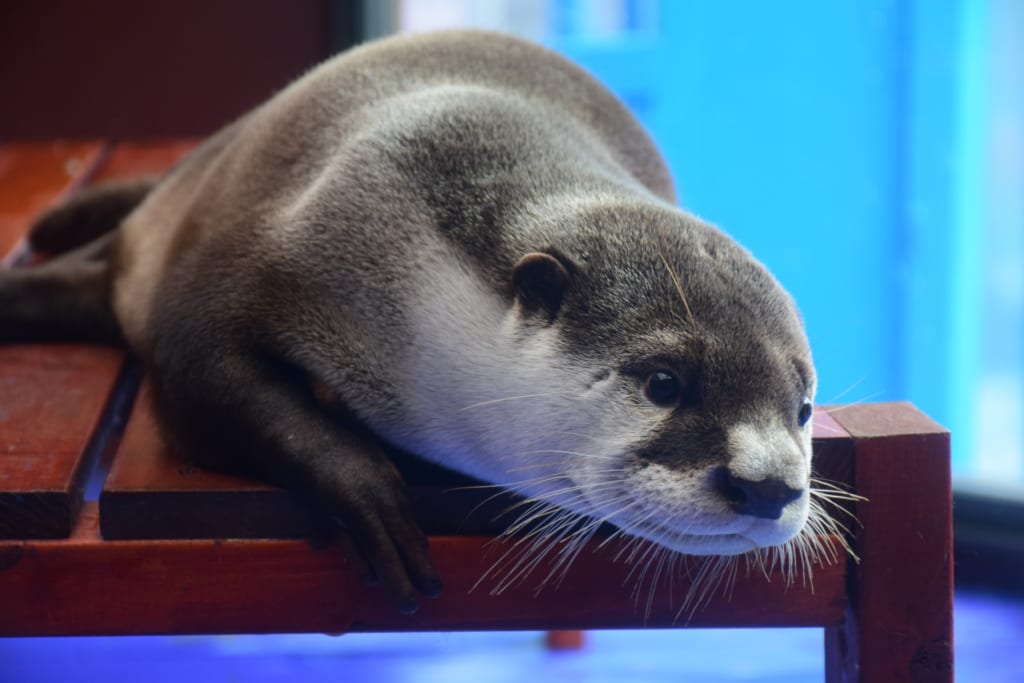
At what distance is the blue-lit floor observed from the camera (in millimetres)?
2258

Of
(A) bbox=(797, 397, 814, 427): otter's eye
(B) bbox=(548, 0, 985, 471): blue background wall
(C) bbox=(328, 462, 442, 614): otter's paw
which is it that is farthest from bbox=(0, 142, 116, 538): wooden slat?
(B) bbox=(548, 0, 985, 471): blue background wall

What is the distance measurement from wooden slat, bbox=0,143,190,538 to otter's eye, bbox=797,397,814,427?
840 mm

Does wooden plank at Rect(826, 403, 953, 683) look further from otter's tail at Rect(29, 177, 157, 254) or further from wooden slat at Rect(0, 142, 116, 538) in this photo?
otter's tail at Rect(29, 177, 157, 254)

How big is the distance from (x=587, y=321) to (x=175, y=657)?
132 cm

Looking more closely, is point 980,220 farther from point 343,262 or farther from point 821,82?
point 343,262

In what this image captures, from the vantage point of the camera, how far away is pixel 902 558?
1.48 m

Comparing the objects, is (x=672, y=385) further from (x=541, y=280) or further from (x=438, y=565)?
(x=438, y=565)

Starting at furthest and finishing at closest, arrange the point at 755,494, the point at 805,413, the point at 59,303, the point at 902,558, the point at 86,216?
the point at 86,216 → the point at 59,303 → the point at 902,558 → the point at 805,413 → the point at 755,494

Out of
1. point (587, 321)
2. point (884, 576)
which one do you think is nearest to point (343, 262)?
point (587, 321)

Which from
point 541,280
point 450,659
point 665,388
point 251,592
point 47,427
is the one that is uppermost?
point 541,280

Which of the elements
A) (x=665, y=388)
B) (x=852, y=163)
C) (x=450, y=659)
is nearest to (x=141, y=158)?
(x=450, y=659)

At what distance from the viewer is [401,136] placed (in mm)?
1628

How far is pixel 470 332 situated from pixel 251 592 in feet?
1.28

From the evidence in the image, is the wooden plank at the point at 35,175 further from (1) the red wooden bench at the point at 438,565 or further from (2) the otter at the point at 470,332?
(1) the red wooden bench at the point at 438,565
